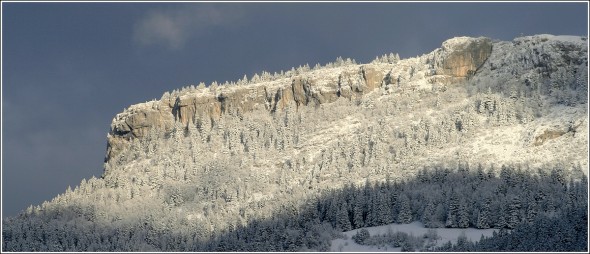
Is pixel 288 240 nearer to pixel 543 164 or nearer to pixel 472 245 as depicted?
pixel 472 245

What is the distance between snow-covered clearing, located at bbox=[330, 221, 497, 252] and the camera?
16512 cm

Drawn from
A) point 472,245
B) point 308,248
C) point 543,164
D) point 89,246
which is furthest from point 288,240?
point 543,164

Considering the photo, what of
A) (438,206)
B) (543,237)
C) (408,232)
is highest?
(438,206)

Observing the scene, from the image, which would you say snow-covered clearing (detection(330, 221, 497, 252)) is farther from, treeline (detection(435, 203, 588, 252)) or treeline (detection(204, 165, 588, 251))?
treeline (detection(435, 203, 588, 252))

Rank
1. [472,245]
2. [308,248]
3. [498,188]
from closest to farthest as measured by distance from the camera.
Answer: [472,245], [308,248], [498,188]

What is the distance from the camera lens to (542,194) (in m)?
176

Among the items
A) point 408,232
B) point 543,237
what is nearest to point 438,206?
point 408,232

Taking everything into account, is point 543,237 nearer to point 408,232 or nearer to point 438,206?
point 408,232

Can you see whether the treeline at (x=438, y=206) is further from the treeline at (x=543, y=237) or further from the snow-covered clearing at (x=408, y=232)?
the snow-covered clearing at (x=408, y=232)

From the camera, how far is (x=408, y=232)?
564 ft

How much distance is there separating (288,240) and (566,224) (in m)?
51.6

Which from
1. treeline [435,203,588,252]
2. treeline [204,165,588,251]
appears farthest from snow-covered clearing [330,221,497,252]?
treeline [435,203,588,252]

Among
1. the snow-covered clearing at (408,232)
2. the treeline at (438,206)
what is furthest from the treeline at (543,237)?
the snow-covered clearing at (408,232)

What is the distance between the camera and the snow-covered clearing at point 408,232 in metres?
165
